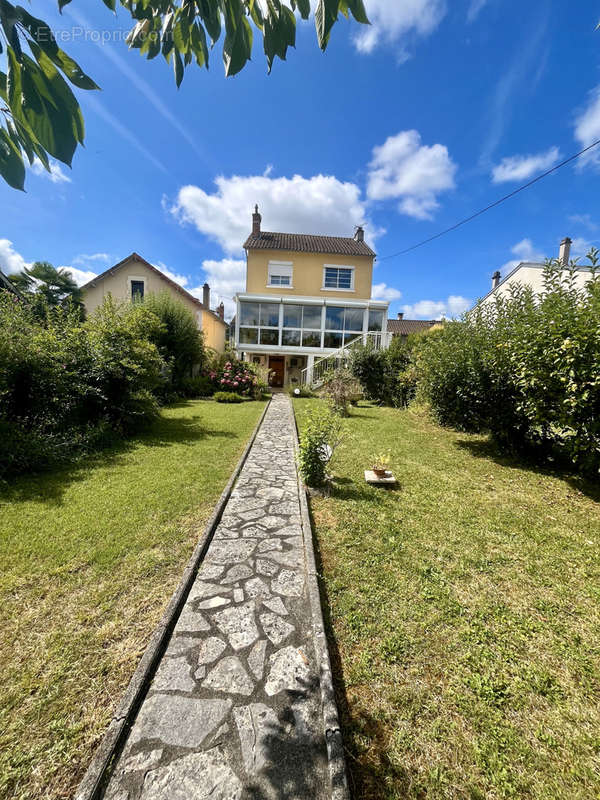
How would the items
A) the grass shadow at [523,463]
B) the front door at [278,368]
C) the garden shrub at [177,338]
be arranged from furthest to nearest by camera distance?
1. the front door at [278,368]
2. the garden shrub at [177,338]
3. the grass shadow at [523,463]

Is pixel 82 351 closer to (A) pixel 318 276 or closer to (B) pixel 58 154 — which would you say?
(B) pixel 58 154

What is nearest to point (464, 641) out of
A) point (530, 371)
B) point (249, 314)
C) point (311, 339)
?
point (530, 371)

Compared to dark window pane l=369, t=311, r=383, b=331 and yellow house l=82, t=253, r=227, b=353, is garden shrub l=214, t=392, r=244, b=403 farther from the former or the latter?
dark window pane l=369, t=311, r=383, b=331

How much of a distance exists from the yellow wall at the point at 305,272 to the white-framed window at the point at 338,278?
215 millimetres

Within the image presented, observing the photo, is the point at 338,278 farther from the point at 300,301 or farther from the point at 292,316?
the point at 292,316

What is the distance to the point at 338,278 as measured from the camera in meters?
21.3

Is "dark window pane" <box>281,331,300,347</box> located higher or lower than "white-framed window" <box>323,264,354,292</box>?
lower

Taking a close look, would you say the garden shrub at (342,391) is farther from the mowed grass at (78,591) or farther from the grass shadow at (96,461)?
the mowed grass at (78,591)

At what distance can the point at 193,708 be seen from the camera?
174 cm

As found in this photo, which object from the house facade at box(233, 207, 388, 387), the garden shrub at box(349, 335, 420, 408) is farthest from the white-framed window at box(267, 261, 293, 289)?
the garden shrub at box(349, 335, 420, 408)

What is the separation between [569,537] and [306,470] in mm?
3573

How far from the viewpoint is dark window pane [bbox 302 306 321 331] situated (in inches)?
739

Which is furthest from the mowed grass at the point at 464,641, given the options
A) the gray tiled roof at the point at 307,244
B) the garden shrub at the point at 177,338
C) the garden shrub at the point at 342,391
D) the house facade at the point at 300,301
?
the gray tiled roof at the point at 307,244

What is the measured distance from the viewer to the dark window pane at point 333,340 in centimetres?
1892
